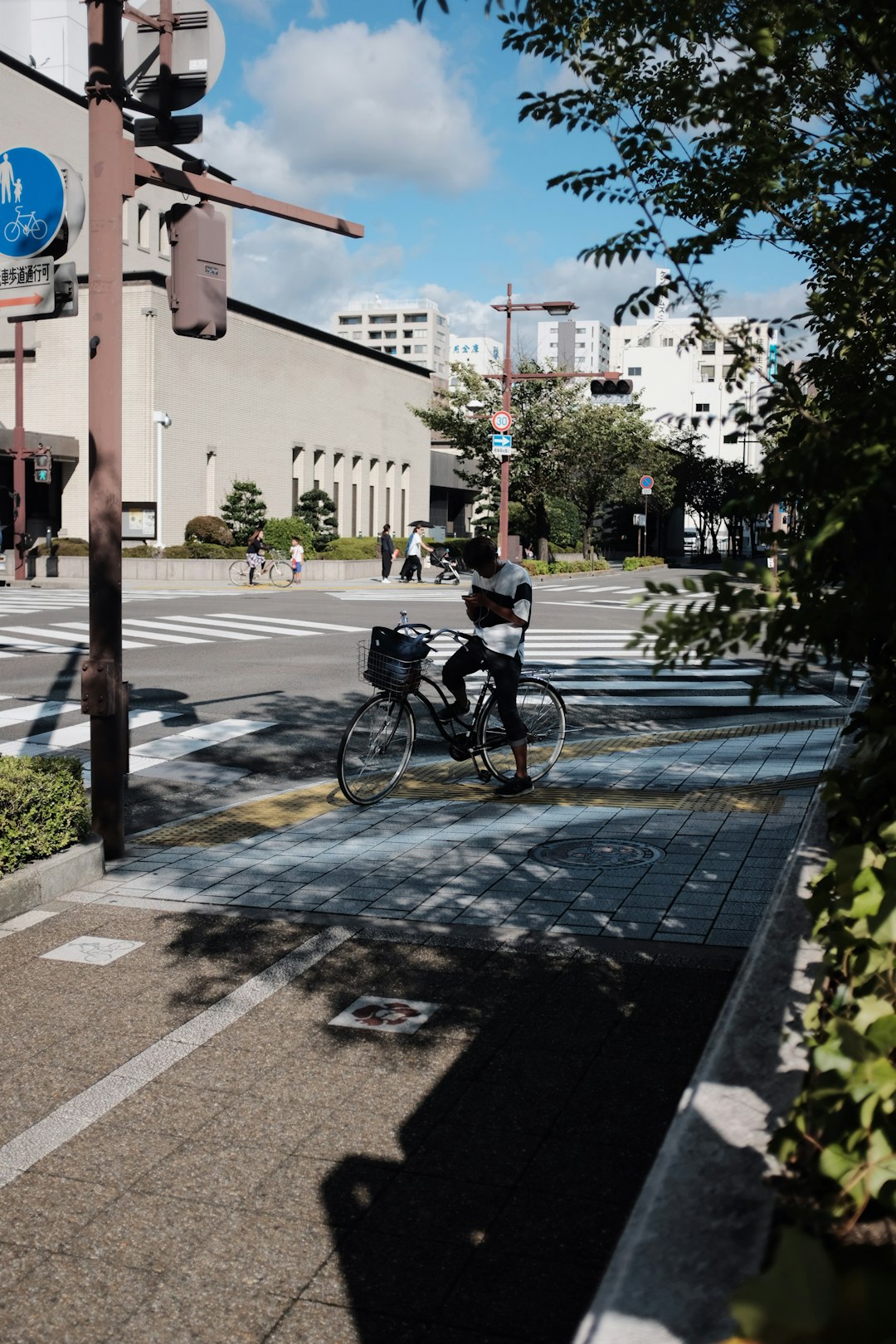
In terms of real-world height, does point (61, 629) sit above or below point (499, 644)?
below

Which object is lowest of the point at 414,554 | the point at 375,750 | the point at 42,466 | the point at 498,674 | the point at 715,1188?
the point at 375,750

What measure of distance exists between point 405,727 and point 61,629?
41.4 feet

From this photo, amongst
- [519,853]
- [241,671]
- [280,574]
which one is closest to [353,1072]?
[519,853]

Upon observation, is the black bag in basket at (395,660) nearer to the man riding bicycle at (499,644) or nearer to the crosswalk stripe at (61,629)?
the man riding bicycle at (499,644)

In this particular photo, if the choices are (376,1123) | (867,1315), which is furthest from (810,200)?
(867,1315)

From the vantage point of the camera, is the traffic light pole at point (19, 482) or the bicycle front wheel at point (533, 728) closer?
the bicycle front wheel at point (533, 728)

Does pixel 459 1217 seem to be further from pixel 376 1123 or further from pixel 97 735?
pixel 97 735

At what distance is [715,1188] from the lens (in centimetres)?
197

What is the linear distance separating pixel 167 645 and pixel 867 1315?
17.8 metres

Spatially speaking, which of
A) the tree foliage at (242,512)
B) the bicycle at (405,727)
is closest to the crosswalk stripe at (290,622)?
the bicycle at (405,727)

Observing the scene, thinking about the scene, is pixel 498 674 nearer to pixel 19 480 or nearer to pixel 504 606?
pixel 504 606

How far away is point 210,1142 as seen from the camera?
3768 mm

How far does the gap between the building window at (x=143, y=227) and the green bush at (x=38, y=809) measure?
156 ft

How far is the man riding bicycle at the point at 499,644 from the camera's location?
28.4 ft
